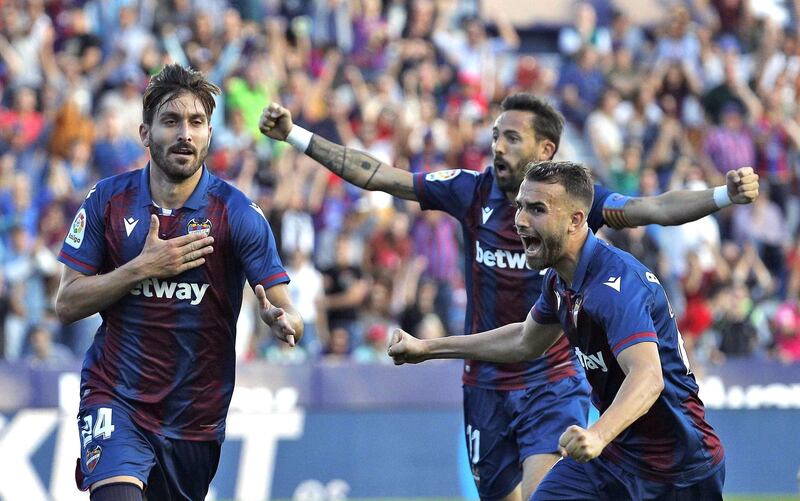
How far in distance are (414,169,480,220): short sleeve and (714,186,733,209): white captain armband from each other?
154cm

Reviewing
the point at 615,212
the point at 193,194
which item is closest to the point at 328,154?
the point at 193,194

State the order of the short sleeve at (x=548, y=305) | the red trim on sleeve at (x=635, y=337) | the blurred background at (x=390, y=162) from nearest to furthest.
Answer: the red trim on sleeve at (x=635, y=337) → the short sleeve at (x=548, y=305) → the blurred background at (x=390, y=162)

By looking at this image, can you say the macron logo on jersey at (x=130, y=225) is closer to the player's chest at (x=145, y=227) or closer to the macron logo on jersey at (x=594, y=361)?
the player's chest at (x=145, y=227)

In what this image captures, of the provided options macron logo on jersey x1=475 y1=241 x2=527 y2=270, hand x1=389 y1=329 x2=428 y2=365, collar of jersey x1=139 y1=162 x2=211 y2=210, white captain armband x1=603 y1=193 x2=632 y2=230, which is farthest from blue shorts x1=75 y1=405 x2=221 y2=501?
white captain armband x1=603 y1=193 x2=632 y2=230

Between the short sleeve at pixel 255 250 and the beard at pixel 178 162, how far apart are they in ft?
1.09

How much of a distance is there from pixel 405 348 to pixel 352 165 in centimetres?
215

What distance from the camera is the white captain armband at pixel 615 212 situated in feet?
25.6

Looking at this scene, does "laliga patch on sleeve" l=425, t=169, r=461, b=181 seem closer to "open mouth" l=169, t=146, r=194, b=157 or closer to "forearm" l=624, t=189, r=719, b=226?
"forearm" l=624, t=189, r=719, b=226

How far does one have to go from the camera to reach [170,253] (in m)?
6.82

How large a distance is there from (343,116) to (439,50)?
2.97m

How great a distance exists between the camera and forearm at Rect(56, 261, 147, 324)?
6.81 m

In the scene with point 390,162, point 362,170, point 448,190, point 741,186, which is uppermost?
point 390,162

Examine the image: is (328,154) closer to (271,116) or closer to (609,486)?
(271,116)

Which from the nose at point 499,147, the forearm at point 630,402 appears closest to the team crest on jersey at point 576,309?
the forearm at point 630,402
